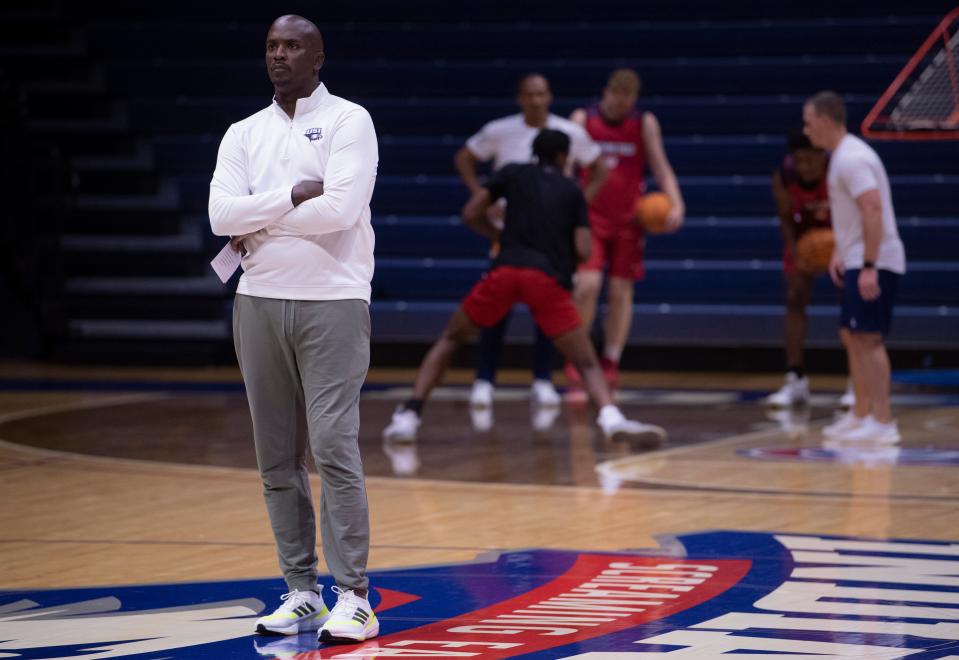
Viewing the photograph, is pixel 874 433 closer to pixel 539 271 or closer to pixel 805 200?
pixel 539 271

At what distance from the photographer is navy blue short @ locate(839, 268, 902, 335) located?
740 cm

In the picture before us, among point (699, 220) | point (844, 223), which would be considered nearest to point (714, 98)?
point (699, 220)

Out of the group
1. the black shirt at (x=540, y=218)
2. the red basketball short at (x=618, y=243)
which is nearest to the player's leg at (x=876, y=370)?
the black shirt at (x=540, y=218)

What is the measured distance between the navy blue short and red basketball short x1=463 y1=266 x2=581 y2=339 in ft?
4.06

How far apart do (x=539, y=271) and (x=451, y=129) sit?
5.62m

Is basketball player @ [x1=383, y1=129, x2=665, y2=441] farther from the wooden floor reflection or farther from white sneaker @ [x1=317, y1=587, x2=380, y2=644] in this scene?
white sneaker @ [x1=317, y1=587, x2=380, y2=644]

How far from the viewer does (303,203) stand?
12.5 feet

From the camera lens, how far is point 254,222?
12.6 ft

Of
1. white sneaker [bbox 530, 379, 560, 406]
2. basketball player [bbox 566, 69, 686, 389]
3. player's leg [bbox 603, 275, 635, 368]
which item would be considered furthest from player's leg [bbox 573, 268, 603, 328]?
white sneaker [bbox 530, 379, 560, 406]

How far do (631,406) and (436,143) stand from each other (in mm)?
4025

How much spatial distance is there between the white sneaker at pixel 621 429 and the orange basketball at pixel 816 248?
6.37 ft

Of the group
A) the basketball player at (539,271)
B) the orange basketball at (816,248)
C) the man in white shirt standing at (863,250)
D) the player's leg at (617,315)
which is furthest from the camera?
the player's leg at (617,315)

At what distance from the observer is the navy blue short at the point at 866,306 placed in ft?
24.3

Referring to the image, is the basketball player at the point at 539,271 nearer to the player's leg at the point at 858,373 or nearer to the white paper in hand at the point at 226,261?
the player's leg at the point at 858,373
